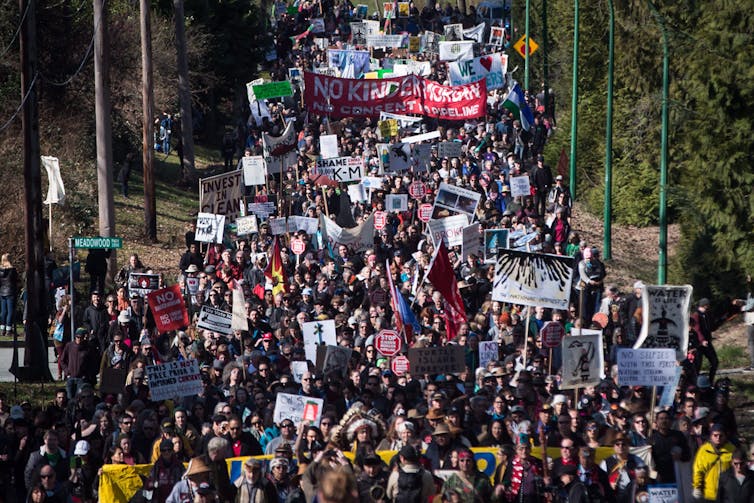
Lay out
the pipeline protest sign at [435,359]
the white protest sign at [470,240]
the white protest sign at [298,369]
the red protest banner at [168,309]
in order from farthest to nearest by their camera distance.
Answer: the white protest sign at [470,240] → the red protest banner at [168,309] → the white protest sign at [298,369] → the pipeline protest sign at [435,359]

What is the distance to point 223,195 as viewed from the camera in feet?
82.8

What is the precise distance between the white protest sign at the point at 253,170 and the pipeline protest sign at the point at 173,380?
14407 millimetres

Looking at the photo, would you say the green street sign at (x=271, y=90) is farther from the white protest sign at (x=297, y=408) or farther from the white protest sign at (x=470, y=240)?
the white protest sign at (x=297, y=408)

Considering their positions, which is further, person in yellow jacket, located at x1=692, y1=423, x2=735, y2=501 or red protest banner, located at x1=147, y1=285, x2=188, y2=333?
red protest banner, located at x1=147, y1=285, x2=188, y2=333

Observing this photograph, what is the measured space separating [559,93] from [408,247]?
1266 inches

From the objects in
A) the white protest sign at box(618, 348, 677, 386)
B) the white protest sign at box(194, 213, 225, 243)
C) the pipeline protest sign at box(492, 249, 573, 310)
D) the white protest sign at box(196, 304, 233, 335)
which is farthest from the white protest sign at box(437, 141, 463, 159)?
the white protest sign at box(618, 348, 677, 386)

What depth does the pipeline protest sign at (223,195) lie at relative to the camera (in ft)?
81.0

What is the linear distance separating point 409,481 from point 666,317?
544cm

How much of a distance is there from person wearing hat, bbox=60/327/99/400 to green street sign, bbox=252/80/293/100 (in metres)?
21.2

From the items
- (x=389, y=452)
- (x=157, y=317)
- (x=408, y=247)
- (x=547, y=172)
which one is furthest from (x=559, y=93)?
(x=389, y=452)

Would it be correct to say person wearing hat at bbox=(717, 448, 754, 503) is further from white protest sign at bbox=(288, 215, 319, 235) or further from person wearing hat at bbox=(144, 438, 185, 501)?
white protest sign at bbox=(288, 215, 319, 235)

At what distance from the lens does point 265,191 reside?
30938mm

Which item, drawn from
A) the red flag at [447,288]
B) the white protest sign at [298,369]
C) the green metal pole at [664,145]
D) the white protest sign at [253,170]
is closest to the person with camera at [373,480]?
the white protest sign at [298,369]

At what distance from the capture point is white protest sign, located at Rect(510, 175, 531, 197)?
28.0 meters
